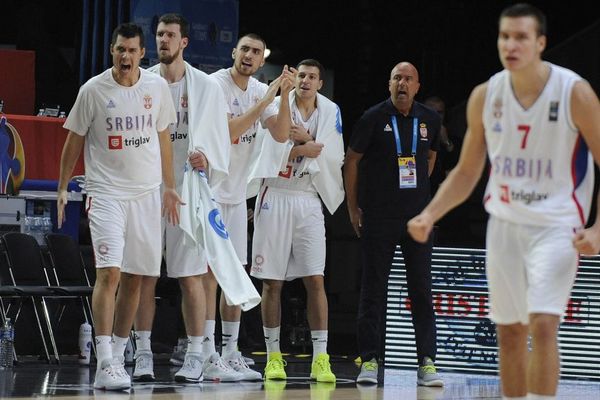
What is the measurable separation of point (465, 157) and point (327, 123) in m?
3.52

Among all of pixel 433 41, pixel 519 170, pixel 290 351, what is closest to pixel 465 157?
pixel 519 170

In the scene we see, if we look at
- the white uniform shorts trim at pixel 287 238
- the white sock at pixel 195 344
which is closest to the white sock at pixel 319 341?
the white uniform shorts trim at pixel 287 238

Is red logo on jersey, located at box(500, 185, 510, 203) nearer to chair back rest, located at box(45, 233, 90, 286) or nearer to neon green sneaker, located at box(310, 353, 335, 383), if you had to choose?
neon green sneaker, located at box(310, 353, 335, 383)

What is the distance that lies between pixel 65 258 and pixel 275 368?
102 inches

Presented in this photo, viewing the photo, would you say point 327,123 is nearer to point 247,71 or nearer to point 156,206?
point 247,71

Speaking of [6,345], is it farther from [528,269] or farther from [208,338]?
[528,269]

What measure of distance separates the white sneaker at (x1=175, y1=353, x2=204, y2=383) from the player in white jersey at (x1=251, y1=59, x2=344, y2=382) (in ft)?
2.04

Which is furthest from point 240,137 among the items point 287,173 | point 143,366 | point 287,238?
point 143,366

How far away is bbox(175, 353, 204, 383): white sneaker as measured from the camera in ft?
26.9

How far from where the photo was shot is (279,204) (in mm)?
8789

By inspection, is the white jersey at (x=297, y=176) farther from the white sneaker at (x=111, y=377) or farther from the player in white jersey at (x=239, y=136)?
the white sneaker at (x=111, y=377)

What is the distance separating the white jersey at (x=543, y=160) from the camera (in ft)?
16.8

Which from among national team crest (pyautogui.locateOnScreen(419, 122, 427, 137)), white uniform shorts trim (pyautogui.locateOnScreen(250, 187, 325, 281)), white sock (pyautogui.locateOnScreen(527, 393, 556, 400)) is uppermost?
national team crest (pyautogui.locateOnScreen(419, 122, 427, 137))

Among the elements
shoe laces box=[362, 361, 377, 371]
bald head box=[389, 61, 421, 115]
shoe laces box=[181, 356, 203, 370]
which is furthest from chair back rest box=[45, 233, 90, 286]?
bald head box=[389, 61, 421, 115]
